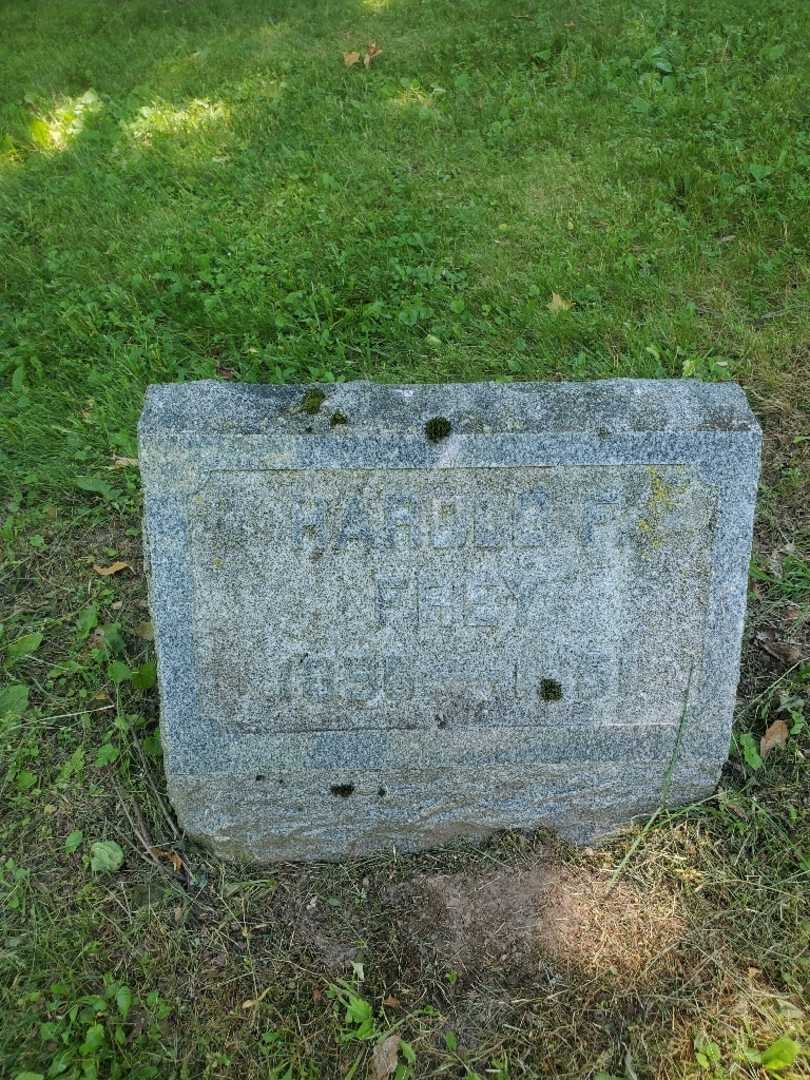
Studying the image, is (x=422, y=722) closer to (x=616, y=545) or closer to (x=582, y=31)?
(x=616, y=545)

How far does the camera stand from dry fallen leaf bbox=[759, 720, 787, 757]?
2.68 metres

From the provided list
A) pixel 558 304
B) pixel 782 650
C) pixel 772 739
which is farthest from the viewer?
pixel 558 304

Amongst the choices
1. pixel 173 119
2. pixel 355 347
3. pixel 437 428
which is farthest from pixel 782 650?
pixel 173 119

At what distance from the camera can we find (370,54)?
215 inches

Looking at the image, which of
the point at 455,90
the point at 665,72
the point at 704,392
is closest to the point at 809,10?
the point at 665,72

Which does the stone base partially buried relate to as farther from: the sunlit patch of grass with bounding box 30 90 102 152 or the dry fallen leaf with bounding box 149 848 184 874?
the sunlit patch of grass with bounding box 30 90 102 152

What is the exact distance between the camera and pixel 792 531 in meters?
3.25

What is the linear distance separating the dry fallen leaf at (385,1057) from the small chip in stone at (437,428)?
1.38m

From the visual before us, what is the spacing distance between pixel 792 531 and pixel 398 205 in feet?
7.77

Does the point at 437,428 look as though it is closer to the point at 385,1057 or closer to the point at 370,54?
the point at 385,1057

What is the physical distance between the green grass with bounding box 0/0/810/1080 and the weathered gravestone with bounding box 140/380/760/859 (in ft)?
0.69

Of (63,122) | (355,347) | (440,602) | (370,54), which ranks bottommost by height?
(355,347)

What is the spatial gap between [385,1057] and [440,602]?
3.43 feet

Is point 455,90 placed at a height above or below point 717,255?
above
